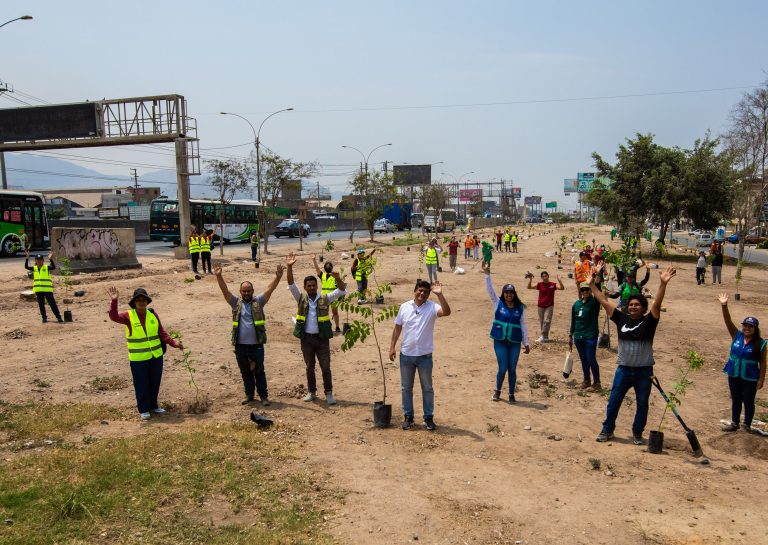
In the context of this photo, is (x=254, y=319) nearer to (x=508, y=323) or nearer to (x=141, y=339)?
(x=141, y=339)

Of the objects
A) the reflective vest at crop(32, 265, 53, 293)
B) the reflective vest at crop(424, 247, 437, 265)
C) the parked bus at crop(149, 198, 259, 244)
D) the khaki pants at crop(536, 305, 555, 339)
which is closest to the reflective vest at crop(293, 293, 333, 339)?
the khaki pants at crop(536, 305, 555, 339)

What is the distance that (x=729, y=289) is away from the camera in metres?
23.6

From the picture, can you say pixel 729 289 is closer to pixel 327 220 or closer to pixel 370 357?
pixel 370 357

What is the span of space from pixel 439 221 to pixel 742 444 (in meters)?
64.6

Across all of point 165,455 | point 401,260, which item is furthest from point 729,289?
point 165,455

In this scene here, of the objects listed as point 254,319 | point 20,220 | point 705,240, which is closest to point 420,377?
point 254,319

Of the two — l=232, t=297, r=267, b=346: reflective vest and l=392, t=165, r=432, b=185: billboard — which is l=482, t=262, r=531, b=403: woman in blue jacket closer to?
l=232, t=297, r=267, b=346: reflective vest

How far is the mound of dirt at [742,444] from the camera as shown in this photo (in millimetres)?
7164

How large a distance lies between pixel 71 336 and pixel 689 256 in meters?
38.1

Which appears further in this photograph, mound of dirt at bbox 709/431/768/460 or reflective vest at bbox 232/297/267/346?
reflective vest at bbox 232/297/267/346

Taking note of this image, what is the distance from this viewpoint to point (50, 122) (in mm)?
31000

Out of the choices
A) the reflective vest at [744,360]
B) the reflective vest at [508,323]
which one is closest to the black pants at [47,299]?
the reflective vest at [508,323]

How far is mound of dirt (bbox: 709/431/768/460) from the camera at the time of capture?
716 cm

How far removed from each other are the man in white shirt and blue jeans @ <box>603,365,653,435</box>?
2032 mm
